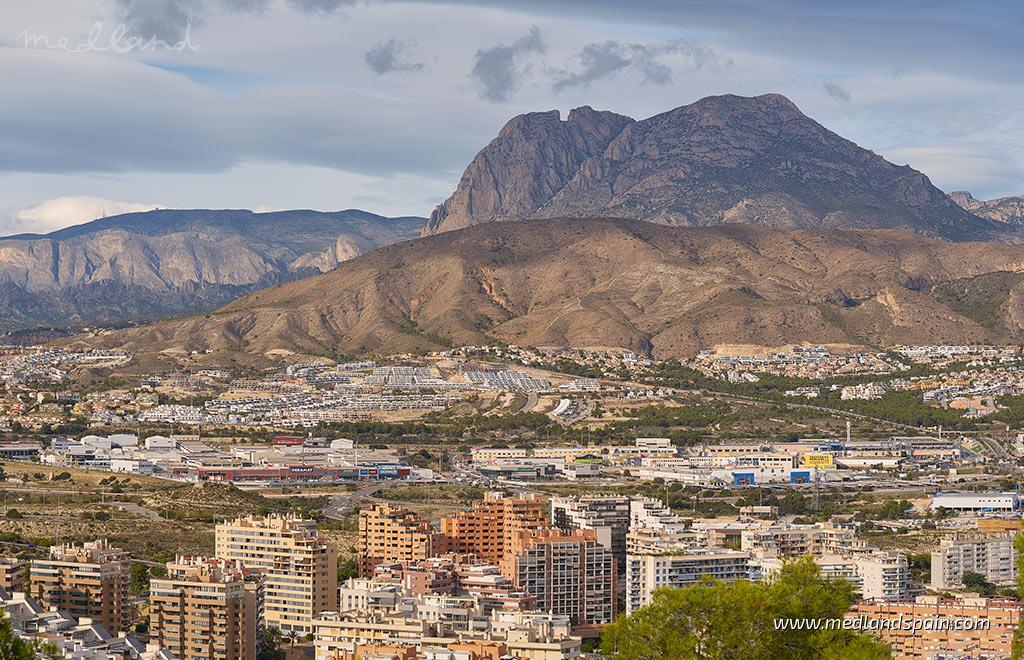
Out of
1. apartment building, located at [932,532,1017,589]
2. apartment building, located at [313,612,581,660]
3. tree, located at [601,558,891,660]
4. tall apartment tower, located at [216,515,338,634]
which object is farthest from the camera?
apartment building, located at [932,532,1017,589]

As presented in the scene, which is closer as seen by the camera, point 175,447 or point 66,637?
point 66,637

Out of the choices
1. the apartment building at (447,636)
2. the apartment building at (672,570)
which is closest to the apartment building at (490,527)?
the apartment building at (672,570)

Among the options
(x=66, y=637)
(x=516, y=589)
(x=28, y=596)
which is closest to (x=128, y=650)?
(x=66, y=637)

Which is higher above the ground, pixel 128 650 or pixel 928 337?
pixel 928 337

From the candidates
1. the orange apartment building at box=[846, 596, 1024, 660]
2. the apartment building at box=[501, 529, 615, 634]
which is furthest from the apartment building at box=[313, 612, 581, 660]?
the apartment building at box=[501, 529, 615, 634]

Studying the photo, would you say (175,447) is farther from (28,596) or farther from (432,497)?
(28,596)

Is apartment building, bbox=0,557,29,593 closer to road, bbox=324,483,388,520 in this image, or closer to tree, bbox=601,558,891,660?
tree, bbox=601,558,891,660

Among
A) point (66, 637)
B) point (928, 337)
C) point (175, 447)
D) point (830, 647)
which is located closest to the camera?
point (830, 647)

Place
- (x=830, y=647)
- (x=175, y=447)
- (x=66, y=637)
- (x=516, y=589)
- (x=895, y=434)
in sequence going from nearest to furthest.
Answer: (x=830, y=647), (x=66, y=637), (x=516, y=589), (x=175, y=447), (x=895, y=434)
